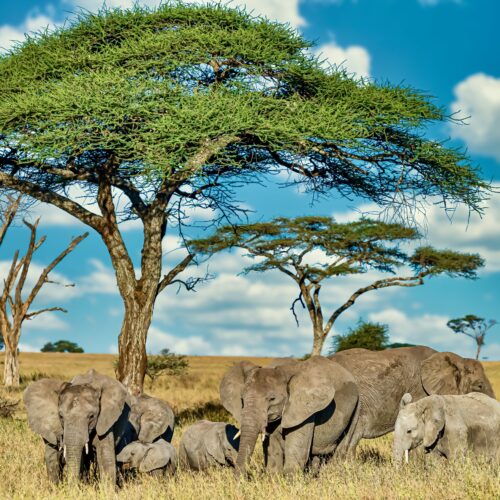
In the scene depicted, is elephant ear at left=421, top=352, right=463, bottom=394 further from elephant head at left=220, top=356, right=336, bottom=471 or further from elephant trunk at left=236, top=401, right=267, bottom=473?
elephant trunk at left=236, top=401, right=267, bottom=473

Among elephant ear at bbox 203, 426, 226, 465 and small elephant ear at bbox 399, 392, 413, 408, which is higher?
small elephant ear at bbox 399, 392, 413, 408

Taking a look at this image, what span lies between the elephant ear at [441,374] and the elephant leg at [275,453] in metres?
2.98

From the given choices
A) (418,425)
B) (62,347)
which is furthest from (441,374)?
(62,347)

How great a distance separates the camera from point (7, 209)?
2894 cm

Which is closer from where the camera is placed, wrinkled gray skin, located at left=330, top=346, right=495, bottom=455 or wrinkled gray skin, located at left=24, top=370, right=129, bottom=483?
wrinkled gray skin, located at left=24, top=370, right=129, bottom=483

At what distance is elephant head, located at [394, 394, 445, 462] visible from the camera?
928 centimetres

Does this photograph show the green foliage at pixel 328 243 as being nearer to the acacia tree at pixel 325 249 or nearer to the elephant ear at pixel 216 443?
the acacia tree at pixel 325 249

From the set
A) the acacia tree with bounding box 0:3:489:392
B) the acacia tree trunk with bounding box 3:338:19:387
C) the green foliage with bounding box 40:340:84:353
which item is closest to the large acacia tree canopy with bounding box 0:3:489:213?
the acacia tree with bounding box 0:3:489:392

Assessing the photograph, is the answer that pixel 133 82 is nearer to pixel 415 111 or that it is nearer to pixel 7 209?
pixel 415 111

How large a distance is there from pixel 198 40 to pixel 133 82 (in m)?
1.88

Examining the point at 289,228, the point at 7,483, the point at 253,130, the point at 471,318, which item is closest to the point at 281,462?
the point at 7,483

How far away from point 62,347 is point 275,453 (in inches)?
3139

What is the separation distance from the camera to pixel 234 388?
31.1 ft

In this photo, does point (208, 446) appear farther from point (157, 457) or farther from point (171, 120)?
point (171, 120)
